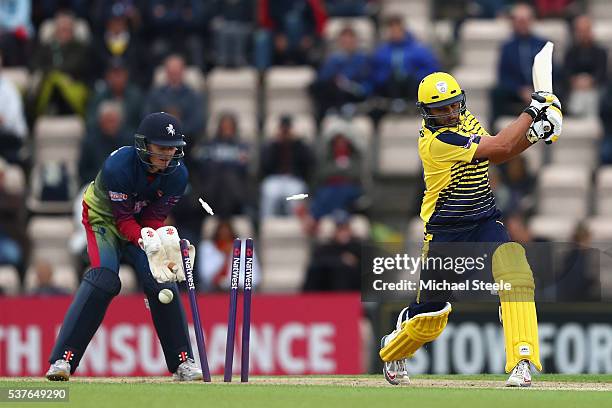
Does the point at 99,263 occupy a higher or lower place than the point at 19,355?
higher

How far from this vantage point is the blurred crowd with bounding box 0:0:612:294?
1900cm

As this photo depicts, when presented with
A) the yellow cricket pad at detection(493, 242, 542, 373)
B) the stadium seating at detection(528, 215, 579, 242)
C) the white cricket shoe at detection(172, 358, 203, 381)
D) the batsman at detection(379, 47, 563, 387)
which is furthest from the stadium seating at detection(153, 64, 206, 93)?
the yellow cricket pad at detection(493, 242, 542, 373)

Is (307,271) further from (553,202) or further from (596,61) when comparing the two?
(596,61)

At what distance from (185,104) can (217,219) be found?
1649 mm

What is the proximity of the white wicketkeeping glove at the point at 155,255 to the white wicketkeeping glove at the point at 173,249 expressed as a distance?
33 millimetres

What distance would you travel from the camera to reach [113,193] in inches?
480


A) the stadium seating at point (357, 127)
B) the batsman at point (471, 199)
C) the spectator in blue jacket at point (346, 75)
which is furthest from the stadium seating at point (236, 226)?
the batsman at point (471, 199)

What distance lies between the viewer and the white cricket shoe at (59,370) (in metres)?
12.2

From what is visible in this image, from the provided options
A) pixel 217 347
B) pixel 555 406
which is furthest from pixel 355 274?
pixel 555 406

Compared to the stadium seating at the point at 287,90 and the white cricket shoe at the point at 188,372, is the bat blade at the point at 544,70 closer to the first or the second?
the white cricket shoe at the point at 188,372

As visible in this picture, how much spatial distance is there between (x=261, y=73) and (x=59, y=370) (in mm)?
9150

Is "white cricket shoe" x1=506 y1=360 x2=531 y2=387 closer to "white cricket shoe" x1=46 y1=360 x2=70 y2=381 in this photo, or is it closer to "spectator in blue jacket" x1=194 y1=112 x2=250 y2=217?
"white cricket shoe" x1=46 y1=360 x2=70 y2=381

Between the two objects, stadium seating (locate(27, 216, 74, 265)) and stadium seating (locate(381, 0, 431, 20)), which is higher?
stadium seating (locate(381, 0, 431, 20))

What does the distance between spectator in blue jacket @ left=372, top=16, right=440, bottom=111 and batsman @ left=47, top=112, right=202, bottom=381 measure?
24.1 ft
